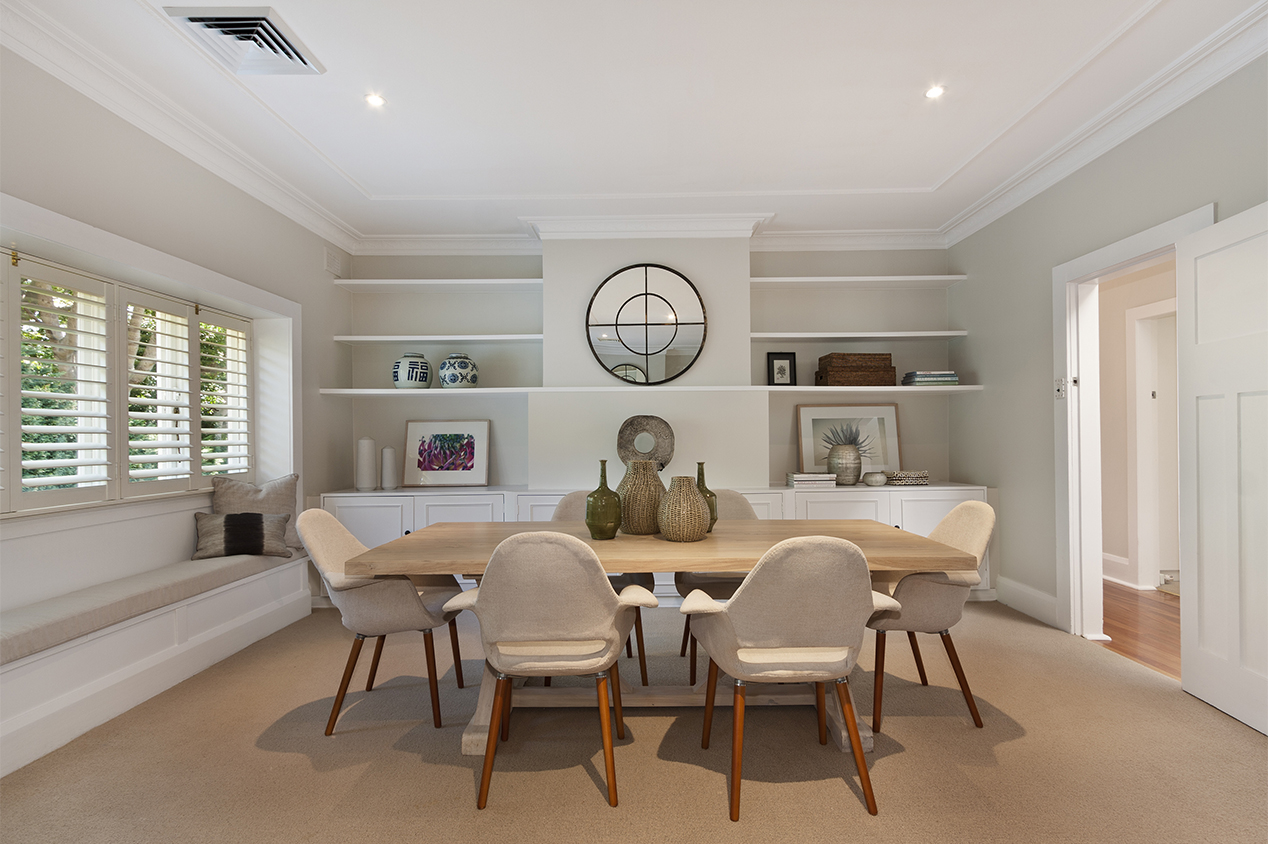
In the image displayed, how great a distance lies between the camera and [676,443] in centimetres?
444

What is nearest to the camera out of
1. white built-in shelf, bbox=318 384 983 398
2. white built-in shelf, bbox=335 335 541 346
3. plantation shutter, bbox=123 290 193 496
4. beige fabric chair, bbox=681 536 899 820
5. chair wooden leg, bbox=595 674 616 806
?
beige fabric chair, bbox=681 536 899 820

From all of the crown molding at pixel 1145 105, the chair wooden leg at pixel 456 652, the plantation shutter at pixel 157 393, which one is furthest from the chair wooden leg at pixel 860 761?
the plantation shutter at pixel 157 393

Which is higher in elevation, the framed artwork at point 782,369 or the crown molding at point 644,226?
the crown molding at point 644,226

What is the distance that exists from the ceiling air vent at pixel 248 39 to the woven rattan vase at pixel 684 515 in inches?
86.8

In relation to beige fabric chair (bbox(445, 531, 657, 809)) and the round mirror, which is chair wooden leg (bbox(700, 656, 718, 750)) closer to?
beige fabric chair (bbox(445, 531, 657, 809))

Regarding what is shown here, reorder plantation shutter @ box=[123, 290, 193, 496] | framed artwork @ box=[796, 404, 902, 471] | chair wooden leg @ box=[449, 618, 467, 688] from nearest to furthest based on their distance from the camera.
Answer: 1. chair wooden leg @ box=[449, 618, 467, 688]
2. plantation shutter @ box=[123, 290, 193, 496]
3. framed artwork @ box=[796, 404, 902, 471]

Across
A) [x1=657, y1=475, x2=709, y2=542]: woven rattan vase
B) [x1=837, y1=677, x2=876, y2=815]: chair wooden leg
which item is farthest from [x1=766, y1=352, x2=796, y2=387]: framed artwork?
[x1=837, y1=677, x2=876, y2=815]: chair wooden leg

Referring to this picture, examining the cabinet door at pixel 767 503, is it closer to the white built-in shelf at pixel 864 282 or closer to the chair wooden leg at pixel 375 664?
the white built-in shelf at pixel 864 282

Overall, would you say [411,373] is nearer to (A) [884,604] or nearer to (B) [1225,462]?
(A) [884,604]

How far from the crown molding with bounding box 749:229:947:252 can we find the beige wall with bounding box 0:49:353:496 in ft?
10.5

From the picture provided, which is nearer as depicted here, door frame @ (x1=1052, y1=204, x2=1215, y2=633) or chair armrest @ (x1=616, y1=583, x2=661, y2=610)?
chair armrest @ (x1=616, y1=583, x2=661, y2=610)

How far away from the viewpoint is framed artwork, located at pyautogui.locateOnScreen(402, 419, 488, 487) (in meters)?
4.80

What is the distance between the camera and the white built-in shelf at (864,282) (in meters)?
4.55

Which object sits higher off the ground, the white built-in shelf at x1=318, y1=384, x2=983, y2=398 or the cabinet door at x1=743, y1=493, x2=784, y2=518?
the white built-in shelf at x1=318, y1=384, x2=983, y2=398
